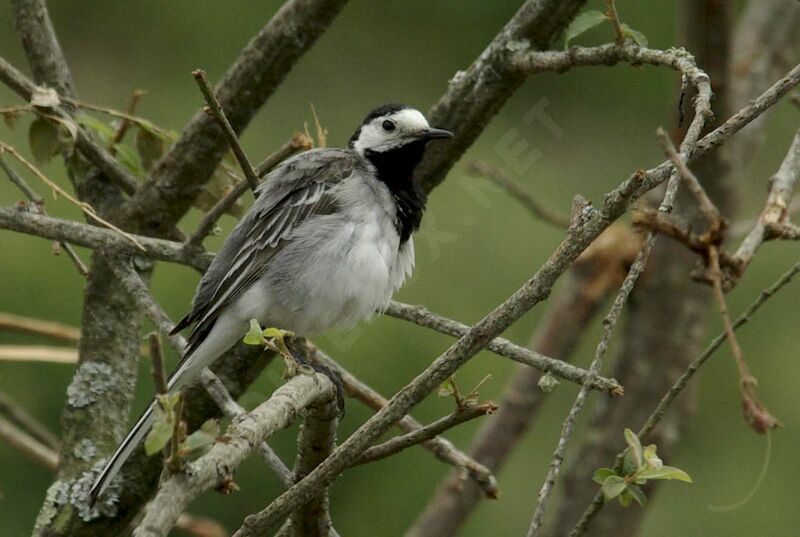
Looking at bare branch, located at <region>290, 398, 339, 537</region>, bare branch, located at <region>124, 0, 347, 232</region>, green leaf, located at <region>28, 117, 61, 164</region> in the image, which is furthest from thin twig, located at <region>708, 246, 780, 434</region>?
green leaf, located at <region>28, 117, 61, 164</region>

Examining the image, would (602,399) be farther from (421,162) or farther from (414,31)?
(414,31)

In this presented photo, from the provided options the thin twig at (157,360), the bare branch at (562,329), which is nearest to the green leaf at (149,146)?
the bare branch at (562,329)

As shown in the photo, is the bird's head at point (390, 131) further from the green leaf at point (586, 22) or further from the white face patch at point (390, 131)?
the green leaf at point (586, 22)

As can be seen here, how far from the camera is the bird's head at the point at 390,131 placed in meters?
2.81

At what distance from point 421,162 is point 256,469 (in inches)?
74.7

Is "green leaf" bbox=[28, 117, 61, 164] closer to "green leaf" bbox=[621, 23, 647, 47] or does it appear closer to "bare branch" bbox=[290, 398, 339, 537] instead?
"bare branch" bbox=[290, 398, 339, 537]

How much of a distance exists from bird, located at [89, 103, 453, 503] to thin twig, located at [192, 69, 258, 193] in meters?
0.47

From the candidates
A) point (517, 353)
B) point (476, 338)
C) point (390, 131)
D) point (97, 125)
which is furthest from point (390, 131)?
point (476, 338)

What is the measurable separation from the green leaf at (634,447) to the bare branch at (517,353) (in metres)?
0.08

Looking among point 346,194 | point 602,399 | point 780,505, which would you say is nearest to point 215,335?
point 346,194

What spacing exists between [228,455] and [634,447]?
504mm

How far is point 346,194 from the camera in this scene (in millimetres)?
2771

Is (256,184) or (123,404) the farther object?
(123,404)

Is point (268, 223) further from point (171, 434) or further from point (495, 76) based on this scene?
point (171, 434)
